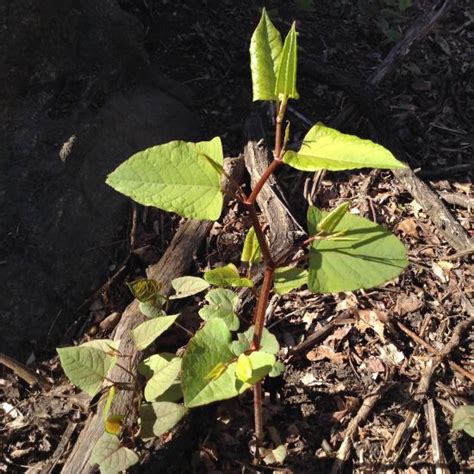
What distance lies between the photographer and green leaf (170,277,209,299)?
184 centimetres

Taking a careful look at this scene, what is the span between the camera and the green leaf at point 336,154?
102 centimetres

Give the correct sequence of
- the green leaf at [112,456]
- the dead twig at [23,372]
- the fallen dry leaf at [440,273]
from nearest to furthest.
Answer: the green leaf at [112,456]
the dead twig at [23,372]
the fallen dry leaf at [440,273]

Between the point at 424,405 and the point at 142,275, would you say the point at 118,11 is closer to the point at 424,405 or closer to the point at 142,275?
the point at 142,275

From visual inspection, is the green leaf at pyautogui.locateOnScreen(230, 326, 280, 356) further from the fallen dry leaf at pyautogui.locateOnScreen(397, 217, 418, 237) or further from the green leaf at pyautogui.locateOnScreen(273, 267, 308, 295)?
the fallen dry leaf at pyautogui.locateOnScreen(397, 217, 418, 237)

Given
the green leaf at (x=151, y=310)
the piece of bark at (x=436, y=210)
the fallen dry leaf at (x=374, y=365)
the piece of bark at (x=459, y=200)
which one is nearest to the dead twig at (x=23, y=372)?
the green leaf at (x=151, y=310)

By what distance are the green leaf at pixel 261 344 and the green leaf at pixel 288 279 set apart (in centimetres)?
13

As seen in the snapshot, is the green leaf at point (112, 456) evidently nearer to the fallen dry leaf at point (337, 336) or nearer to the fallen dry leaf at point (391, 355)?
the fallen dry leaf at point (337, 336)

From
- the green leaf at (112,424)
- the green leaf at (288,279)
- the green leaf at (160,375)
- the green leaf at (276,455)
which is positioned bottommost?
the green leaf at (276,455)

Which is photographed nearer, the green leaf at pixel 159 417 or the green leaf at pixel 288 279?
the green leaf at pixel 288 279

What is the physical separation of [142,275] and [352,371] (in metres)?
0.84

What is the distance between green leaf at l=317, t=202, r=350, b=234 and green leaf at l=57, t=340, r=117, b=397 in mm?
719

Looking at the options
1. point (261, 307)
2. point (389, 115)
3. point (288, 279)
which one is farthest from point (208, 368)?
point (389, 115)

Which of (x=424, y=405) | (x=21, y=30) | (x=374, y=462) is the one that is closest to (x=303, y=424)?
(x=374, y=462)

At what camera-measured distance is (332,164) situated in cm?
104
